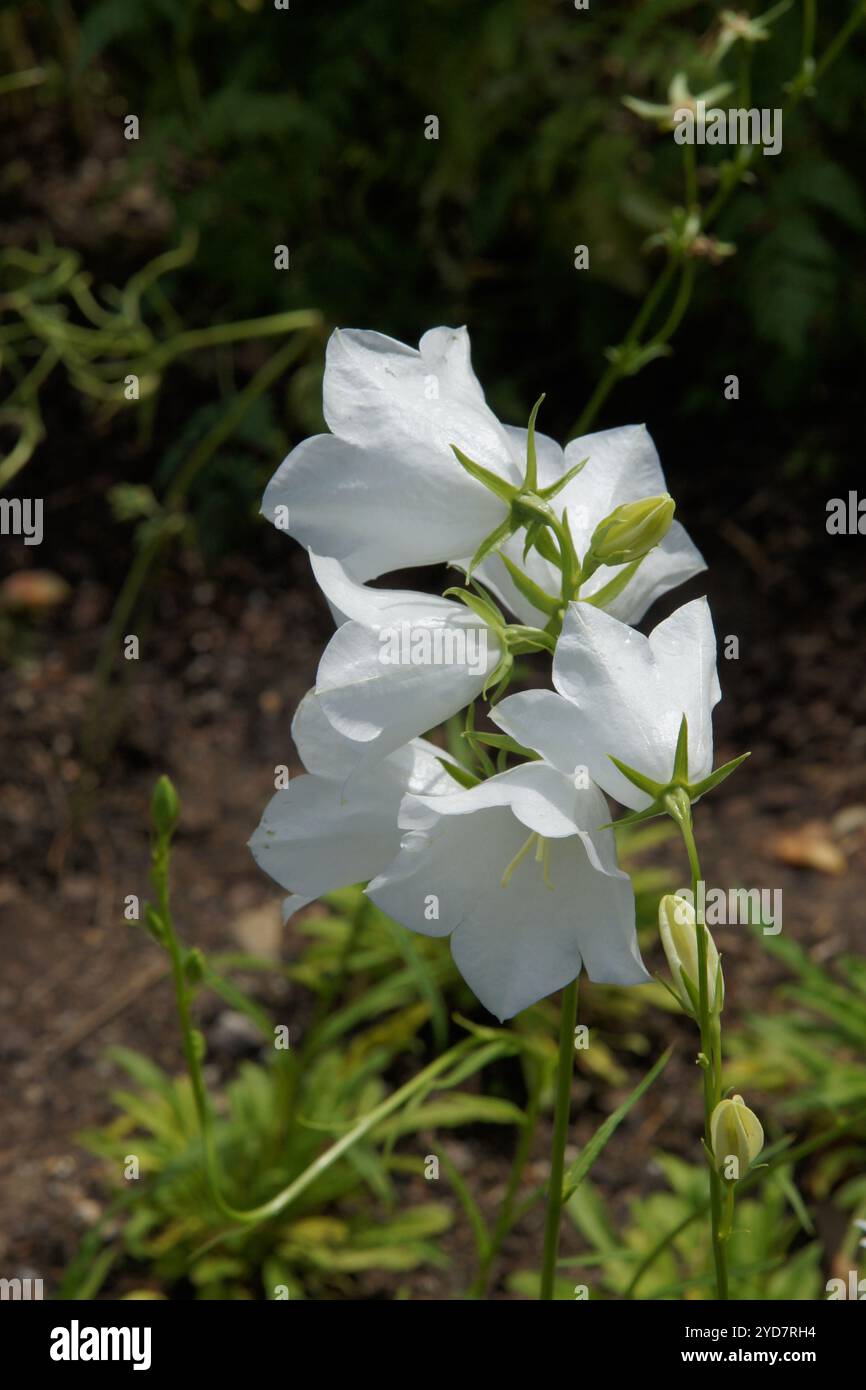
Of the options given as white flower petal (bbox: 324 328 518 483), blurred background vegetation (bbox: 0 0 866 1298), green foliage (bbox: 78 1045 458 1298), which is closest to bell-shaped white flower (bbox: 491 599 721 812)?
white flower petal (bbox: 324 328 518 483)

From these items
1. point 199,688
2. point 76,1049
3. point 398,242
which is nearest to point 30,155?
point 398,242

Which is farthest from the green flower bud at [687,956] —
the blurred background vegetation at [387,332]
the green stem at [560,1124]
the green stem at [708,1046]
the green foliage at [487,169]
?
the green foliage at [487,169]

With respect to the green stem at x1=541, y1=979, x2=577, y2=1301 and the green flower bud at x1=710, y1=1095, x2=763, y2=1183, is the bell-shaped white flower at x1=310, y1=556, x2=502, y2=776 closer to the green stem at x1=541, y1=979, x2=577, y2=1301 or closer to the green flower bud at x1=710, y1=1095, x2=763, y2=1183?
the green stem at x1=541, y1=979, x2=577, y2=1301

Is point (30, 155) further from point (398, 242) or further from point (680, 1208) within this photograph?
point (680, 1208)

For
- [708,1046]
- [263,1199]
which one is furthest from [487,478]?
[263,1199]

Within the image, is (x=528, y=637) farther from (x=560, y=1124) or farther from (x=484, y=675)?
(x=560, y=1124)

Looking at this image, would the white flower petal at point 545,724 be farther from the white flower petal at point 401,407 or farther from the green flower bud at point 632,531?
the white flower petal at point 401,407

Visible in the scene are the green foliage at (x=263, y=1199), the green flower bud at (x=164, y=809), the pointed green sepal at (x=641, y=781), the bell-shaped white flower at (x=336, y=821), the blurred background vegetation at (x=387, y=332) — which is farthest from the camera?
the blurred background vegetation at (x=387, y=332)
